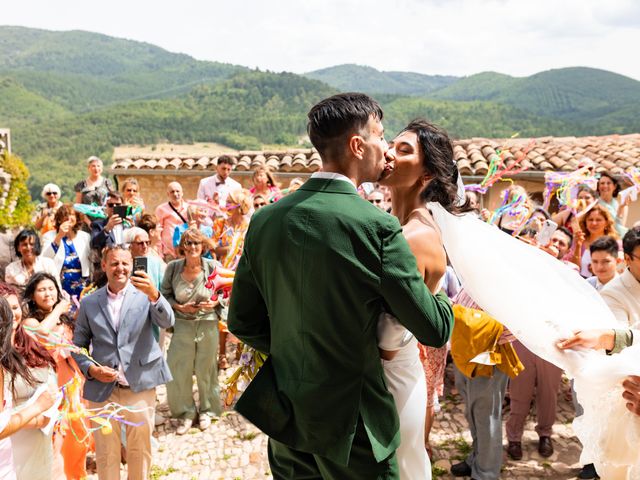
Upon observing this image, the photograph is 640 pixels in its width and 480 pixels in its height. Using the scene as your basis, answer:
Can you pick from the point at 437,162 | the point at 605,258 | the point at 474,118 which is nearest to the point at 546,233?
the point at 605,258

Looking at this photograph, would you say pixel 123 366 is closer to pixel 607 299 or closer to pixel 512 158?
pixel 607 299

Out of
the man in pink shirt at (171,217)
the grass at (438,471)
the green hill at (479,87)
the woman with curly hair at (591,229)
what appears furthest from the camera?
the green hill at (479,87)

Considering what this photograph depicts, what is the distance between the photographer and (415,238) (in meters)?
2.42

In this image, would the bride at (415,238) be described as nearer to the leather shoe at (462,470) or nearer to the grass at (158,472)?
the leather shoe at (462,470)

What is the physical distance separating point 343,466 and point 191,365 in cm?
373

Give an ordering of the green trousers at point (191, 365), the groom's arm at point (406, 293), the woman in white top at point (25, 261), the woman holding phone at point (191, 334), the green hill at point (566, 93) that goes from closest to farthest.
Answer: the groom's arm at point (406, 293) < the woman holding phone at point (191, 334) < the green trousers at point (191, 365) < the woman in white top at point (25, 261) < the green hill at point (566, 93)

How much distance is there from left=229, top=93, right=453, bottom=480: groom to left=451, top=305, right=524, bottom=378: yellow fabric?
210 centimetres

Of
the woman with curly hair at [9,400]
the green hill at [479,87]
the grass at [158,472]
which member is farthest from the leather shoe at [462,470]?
the green hill at [479,87]

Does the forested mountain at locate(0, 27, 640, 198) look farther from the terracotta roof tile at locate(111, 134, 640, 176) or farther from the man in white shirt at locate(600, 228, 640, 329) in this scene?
the man in white shirt at locate(600, 228, 640, 329)

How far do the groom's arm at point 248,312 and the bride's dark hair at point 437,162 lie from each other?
0.91 m

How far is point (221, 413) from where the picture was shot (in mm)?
5895

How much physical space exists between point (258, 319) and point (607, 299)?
251cm

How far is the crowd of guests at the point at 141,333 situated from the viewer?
3361 millimetres

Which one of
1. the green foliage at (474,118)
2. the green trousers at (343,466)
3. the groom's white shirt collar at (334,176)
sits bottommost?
the green trousers at (343,466)
